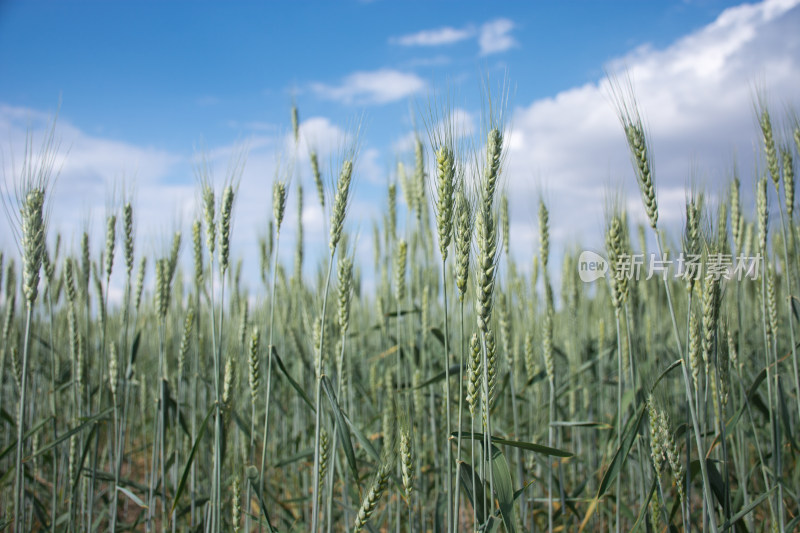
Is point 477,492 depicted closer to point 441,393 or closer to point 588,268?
point 441,393

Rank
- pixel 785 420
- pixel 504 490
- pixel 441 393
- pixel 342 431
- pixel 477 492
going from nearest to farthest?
1. pixel 504 490
2. pixel 477 492
3. pixel 342 431
4. pixel 785 420
5. pixel 441 393

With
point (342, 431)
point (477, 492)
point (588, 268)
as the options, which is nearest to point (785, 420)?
point (477, 492)

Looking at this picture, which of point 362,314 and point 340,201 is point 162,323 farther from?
point 362,314

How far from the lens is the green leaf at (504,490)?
135cm

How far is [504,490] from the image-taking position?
54.8 inches

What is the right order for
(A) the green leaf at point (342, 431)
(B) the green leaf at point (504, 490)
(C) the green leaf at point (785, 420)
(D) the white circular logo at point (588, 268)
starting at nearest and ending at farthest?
(B) the green leaf at point (504, 490) < (A) the green leaf at point (342, 431) < (C) the green leaf at point (785, 420) < (D) the white circular logo at point (588, 268)

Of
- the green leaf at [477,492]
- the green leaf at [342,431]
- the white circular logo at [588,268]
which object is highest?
the white circular logo at [588,268]

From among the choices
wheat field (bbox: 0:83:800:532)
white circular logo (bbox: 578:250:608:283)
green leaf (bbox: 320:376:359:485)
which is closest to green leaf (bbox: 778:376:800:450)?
wheat field (bbox: 0:83:800:532)

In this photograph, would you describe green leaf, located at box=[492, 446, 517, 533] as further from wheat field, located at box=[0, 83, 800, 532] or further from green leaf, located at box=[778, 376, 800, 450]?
green leaf, located at box=[778, 376, 800, 450]

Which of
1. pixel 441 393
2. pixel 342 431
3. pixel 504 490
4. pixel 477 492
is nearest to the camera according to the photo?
pixel 504 490

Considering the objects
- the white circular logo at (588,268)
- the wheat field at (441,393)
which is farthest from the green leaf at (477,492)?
the white circular logo at (588,268)

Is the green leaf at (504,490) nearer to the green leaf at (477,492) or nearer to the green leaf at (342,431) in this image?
the green leaf at (477,492)

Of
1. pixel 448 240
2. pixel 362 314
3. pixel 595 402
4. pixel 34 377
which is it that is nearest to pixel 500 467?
pixel 448 240

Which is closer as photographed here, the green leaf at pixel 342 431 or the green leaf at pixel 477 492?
the green leaf at pixel 477 492
